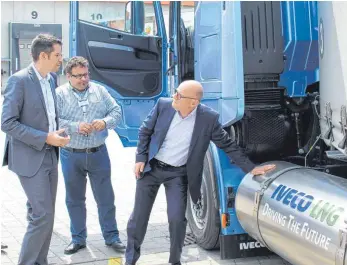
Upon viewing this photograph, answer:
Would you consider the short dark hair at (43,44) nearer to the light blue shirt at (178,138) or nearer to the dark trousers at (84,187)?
the light blue shirt at (178,138)

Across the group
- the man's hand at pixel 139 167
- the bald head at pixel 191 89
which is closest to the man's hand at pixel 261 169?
the bald head at pixel 191 89

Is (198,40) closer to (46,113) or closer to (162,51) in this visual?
(162,51)

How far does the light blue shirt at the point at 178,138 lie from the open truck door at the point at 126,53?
2091 mm

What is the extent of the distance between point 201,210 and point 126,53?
6.90ft

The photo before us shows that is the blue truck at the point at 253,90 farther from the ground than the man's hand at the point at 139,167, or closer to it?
farther from the ground

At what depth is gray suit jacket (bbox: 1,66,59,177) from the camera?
3875mm

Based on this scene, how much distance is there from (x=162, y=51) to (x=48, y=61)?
2.44m

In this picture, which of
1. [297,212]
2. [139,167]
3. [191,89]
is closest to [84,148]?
[139,167]

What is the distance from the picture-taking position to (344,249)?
10.3 feet

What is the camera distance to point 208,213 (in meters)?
4.95

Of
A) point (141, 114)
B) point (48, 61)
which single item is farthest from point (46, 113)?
point (141, 114)

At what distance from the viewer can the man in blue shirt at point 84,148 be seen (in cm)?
487

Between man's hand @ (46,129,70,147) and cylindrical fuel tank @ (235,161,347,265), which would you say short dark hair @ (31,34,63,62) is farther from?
cylindrical fuel tank @ (235,161,347,265)

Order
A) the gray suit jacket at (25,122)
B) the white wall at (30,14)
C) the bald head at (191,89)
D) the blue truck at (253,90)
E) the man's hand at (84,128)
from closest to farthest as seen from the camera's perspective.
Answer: the gray suit jacket at (25,122) → the bald head at (191,89) → the blue truck at (253,90) → the man's hand at (84,128) → the white wall at (30,14)
